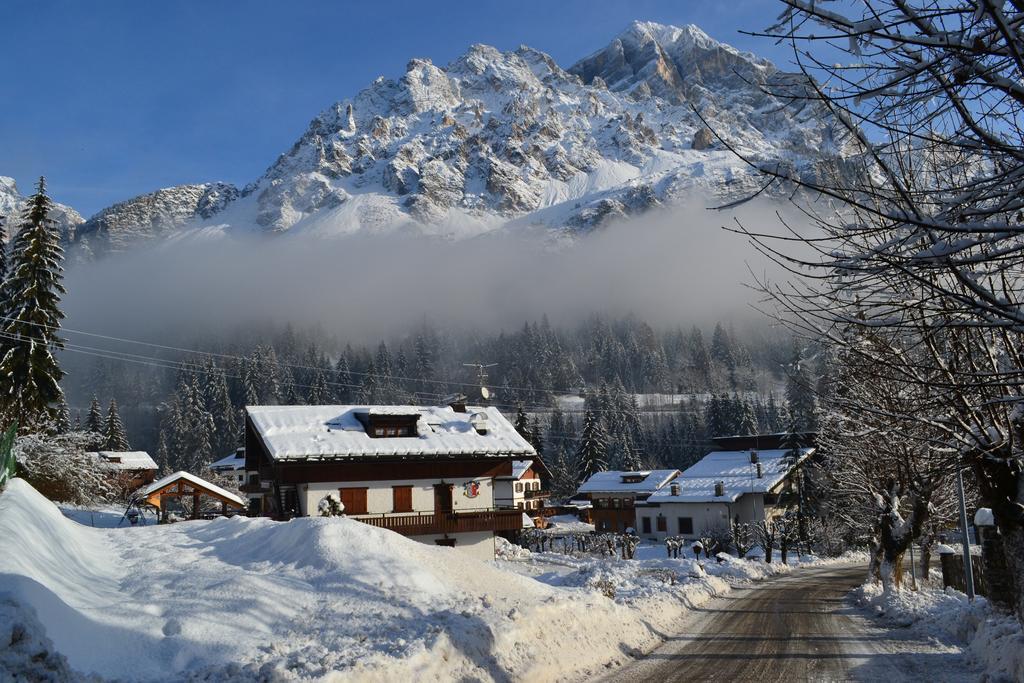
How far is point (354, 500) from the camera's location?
33.1 meters

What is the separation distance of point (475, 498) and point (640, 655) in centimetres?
2192

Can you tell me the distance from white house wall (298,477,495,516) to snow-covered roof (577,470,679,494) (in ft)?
120

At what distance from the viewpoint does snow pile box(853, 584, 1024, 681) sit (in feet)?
36.9

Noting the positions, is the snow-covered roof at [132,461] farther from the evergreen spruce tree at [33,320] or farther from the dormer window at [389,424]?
the dormer window at [389,424]

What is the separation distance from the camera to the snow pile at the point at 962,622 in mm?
11242

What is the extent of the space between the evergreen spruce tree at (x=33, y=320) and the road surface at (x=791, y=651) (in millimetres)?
33017

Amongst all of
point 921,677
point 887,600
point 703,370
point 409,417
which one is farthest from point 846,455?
point 703,370

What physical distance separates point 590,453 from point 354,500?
61.9m

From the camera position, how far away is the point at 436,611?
13.9m

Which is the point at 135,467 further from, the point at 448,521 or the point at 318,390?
the point at 318,390

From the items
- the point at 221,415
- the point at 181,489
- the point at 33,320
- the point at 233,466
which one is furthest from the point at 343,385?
the point at 33,320

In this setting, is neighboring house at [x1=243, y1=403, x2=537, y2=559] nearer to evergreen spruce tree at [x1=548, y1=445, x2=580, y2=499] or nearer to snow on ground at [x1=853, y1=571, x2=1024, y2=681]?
snow on ground at [x1=853, y1=571, x2=1024, y2=681]

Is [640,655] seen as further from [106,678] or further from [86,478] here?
[86,478]

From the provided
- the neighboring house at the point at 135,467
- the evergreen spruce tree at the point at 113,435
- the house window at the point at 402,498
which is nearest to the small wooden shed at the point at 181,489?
the house window at the point at 402,498
